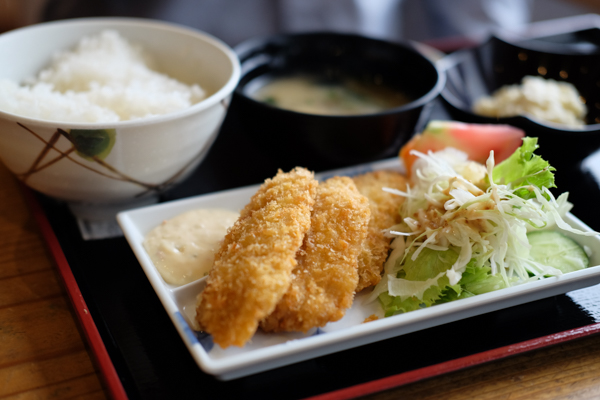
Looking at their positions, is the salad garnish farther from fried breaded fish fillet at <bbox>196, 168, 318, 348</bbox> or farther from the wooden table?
fried breaded fish fillet at <bbox>196, 168, 318, 348</bbox>

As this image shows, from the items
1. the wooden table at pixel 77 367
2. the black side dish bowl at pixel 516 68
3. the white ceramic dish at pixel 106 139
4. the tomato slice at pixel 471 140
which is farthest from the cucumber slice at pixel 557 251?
the white ceramic dish at pixel 106 139

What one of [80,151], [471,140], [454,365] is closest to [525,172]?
[471,140]

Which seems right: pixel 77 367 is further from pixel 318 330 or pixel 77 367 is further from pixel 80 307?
pixel 318 330

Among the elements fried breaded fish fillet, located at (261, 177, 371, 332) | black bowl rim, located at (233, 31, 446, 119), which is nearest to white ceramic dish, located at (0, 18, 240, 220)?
black bowl rim, located at (233, 31, 446, 119)

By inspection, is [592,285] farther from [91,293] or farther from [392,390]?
[91,293]

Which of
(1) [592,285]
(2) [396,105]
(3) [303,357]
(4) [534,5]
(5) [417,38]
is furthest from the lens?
(4) [534,5]

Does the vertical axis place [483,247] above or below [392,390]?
above

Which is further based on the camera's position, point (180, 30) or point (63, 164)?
point (180, 30)

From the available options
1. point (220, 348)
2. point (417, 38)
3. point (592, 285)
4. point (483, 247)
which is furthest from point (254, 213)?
point (417, 38)
